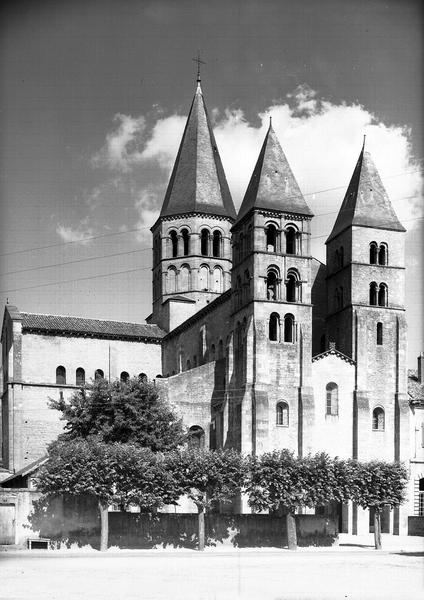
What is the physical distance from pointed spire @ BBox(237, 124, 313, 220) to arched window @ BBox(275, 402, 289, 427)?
15.1 meters

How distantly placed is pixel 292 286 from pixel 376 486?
2003 cm

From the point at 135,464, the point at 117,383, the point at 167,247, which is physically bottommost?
the point at 135,464

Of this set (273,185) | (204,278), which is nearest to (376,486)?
(273,185)

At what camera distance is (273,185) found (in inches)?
2761

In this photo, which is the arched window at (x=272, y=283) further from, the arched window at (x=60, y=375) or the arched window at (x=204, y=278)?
the arched window at (x=204, y=278)

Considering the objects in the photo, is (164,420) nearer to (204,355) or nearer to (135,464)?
(135,464)

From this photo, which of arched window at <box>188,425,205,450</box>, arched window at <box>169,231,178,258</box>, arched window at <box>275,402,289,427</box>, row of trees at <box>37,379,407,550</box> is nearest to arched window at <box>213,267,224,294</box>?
arched window at <box>169,231,178,258</box>

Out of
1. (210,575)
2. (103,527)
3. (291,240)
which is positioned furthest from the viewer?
(291,240)

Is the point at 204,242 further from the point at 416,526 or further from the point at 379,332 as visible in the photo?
the point at 416,526

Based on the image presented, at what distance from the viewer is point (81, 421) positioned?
57.4 m

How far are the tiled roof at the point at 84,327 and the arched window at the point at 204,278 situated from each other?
7.75 metres

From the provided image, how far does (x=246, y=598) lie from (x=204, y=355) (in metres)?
47.7

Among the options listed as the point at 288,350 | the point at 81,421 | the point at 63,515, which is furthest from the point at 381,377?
the point at 63,515

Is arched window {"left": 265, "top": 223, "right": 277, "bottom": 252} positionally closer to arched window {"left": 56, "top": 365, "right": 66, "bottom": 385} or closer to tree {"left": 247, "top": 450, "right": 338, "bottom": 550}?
tree {"left": 247, "top": 450, "right": 338, "bottom": 550}
